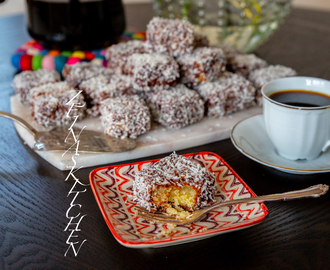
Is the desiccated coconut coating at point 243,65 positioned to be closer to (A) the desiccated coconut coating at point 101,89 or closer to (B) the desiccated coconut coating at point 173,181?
(A) the desiccated coconut coating at point 101,89

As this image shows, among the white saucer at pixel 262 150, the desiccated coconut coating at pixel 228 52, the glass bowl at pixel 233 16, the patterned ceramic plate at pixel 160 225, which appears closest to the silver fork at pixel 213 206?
the patterned ceramic plate at pixel 160 225

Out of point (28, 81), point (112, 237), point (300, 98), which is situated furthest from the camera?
point (28, 81)

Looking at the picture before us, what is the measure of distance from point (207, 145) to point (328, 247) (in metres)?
0.49

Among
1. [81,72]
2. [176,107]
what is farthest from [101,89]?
[176,107]

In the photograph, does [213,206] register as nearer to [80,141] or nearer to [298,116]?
[298,116]

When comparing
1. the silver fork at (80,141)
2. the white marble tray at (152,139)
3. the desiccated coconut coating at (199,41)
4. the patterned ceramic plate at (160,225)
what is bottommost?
the white marble tray at (152,139)

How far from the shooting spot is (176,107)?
3.49ft

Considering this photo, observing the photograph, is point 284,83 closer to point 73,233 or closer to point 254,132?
point 254,132

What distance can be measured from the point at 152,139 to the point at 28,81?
1.69 feet

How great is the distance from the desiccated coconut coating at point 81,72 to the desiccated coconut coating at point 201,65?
285 millimetres

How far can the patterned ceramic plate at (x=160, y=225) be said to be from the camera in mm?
596

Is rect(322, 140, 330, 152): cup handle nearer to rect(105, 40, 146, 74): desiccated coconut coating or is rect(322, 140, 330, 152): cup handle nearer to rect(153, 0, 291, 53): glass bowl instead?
rect(105, 40, 146, 74): desiccated coconut coating

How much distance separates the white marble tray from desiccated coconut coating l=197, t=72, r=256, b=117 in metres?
0.03

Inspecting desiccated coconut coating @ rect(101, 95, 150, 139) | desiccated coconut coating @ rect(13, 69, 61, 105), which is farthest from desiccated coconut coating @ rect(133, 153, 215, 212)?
desiccated coconut coating @ rect(13, 69, 61, 105)
